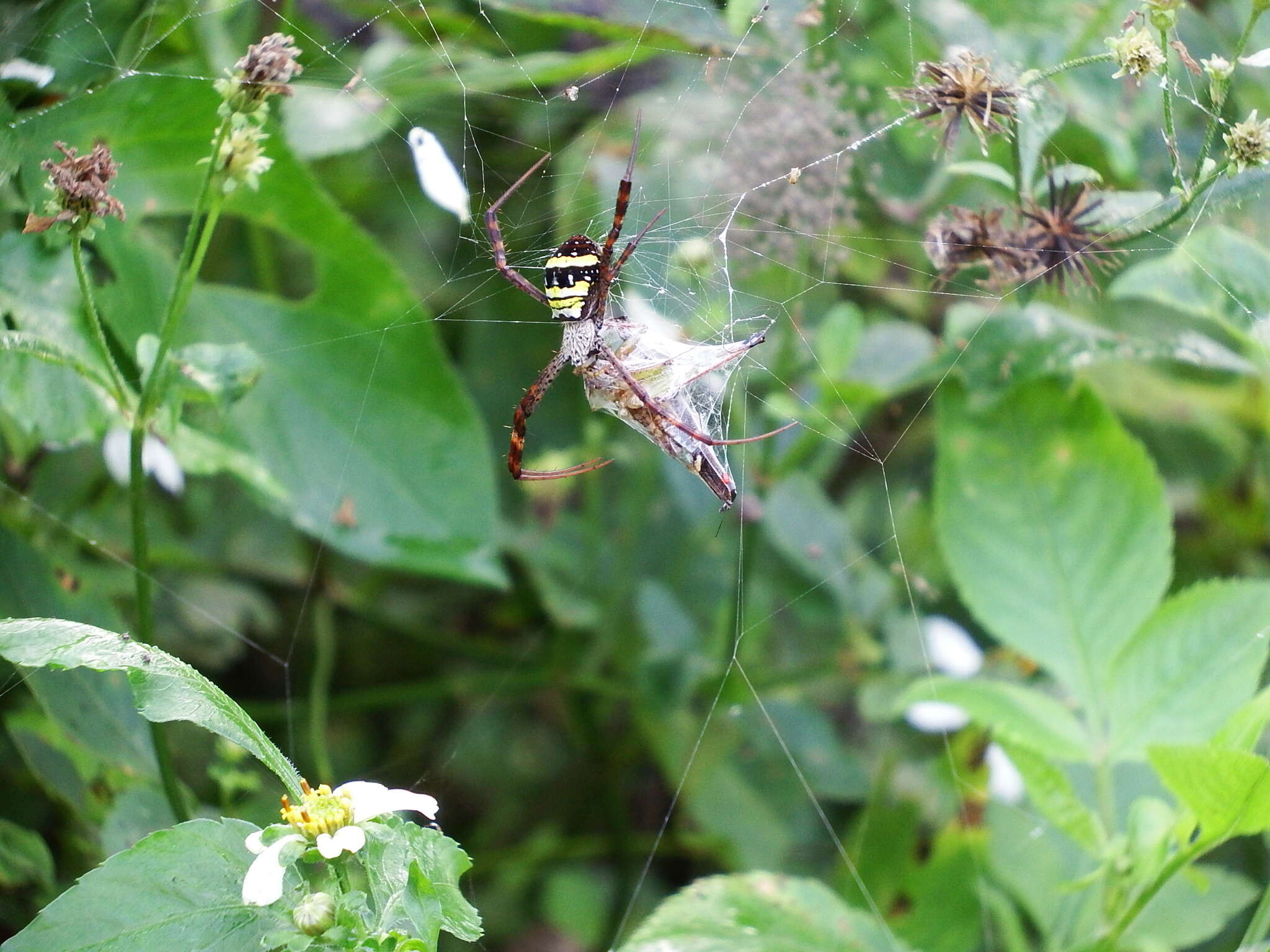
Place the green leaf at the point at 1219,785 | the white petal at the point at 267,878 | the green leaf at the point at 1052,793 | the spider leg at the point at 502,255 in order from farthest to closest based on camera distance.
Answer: the spider leg at the point at 502,255, the green leaf at the point at 1052,793, the green leaf at the point at 1219,785, the white petal at the point at 267,878

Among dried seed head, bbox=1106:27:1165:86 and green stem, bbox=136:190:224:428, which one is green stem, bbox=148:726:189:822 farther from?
dried seed head, bbox=1106:27:1165:86

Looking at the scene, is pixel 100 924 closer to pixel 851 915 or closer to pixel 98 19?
pixel 851 915

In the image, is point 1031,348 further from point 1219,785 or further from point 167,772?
point 167,772

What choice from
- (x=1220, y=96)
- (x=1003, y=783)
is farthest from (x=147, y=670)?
(x=1003, y=783)

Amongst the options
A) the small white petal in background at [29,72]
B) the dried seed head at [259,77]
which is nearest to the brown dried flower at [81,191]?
the dried seed head at [259,77]

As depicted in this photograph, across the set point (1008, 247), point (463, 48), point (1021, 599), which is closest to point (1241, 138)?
point (1008, 247)

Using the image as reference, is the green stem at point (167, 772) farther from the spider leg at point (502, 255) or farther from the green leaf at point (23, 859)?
the spider leg at point (502, 255)
